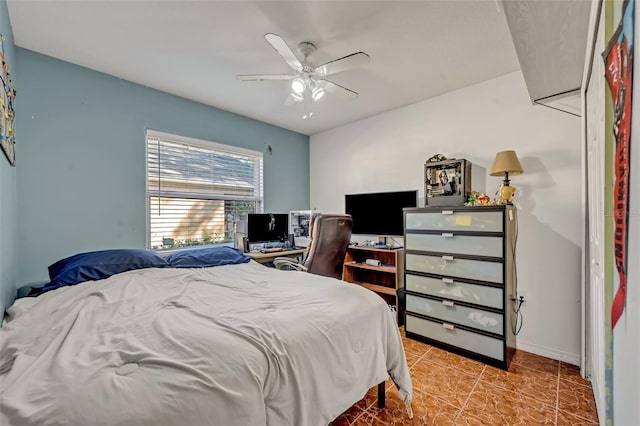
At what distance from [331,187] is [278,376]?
3.44m

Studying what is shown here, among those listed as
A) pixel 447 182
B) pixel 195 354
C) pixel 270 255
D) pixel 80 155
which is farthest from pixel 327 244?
pixel 80 155

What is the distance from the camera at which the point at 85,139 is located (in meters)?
2.52

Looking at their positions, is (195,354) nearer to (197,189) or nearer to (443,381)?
(443,381)

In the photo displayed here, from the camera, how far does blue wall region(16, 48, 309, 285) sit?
225cm

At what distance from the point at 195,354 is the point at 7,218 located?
1814 millimetres

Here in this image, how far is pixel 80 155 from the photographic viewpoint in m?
2.50

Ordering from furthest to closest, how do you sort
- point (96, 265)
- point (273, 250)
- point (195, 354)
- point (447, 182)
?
point (273, 250)
point (447, 182)
point (96, 265)
point (195, 354)

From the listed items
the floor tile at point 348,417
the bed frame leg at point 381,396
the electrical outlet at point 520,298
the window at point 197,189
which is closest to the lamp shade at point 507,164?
the electrical outlet at point 520,298

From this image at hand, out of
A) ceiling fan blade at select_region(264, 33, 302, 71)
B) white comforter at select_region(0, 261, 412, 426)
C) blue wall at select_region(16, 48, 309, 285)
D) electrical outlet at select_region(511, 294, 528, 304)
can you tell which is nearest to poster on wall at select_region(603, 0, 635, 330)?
white comforter at select_region(0, 261, 412, 426)

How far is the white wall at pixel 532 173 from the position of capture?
233 centimetres

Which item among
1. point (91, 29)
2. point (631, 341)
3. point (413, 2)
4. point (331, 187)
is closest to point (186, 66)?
point (91, 29)

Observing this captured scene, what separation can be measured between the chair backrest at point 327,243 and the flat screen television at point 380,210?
0.89 metres

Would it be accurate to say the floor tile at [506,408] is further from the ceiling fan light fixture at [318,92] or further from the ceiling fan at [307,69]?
the ceiling fan light fixture at [318,92]

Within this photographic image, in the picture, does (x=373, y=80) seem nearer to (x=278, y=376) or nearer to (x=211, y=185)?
(x=211, y=185)
